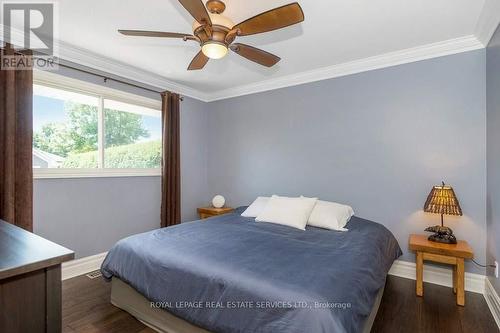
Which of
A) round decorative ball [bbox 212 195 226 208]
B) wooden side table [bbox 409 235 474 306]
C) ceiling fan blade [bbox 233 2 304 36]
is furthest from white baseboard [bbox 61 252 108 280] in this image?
wooden side table [bbox 409 235 474 306]

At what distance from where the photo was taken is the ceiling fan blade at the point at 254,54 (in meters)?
2.01

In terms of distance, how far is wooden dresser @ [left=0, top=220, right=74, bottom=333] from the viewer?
0.87 m

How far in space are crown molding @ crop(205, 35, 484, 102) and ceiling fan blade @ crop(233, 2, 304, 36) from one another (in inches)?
69.3

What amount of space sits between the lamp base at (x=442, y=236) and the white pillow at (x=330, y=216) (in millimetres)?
784

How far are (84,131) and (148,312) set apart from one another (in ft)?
→ 7.31

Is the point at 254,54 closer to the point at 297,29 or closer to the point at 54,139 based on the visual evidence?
the point at 297,29

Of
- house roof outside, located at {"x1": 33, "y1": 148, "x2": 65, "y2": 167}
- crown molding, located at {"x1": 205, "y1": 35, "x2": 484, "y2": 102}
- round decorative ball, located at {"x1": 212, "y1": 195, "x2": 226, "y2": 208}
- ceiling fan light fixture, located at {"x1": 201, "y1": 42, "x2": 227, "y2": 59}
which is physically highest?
crown molding, located at {"x1": 205, "y1": 35, "x2": 484, "y2": 102}

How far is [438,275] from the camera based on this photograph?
2668mm

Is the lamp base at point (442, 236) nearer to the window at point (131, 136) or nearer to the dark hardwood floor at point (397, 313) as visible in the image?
the dark hardwood floor at point (397, 313)

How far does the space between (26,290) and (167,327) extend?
1.15m

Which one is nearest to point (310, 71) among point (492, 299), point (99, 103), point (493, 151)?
point (493, 151)

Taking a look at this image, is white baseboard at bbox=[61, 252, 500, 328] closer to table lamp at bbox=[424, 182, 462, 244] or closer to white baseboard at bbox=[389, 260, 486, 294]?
white baseboard at bbox=[389, 260, 486, 294]

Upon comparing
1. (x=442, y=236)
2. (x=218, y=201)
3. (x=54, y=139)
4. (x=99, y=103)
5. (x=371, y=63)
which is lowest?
(x=442, y=236)

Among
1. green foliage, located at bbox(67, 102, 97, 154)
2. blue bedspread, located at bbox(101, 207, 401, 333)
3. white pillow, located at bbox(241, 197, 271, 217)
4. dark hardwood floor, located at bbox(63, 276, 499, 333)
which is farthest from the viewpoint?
white pillow, located at bbox(241, 197, 271, 217)
